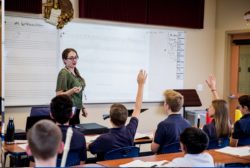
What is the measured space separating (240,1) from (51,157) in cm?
578

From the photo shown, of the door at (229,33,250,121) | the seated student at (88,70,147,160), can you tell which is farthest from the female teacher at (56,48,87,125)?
the door at (229,33,250,121)

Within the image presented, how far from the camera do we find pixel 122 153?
314 cm

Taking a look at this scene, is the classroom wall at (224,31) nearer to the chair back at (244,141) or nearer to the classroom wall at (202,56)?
the classroom wall at (202,56)

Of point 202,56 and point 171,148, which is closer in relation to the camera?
point 171,148

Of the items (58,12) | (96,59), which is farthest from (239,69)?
(58,12)

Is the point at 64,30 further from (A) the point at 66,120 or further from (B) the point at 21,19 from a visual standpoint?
(A) the point at 66,120


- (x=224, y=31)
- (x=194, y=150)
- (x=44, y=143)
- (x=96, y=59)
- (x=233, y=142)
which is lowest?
(x=233, y=142)

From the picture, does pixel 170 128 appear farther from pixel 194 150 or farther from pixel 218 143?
pixel 194 150

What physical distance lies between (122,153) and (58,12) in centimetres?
283

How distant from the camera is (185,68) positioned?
7.01m

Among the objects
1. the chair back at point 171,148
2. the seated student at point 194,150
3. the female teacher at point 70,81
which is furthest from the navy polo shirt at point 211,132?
the female teacher at point 70,81

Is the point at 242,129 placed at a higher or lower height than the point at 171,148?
higher

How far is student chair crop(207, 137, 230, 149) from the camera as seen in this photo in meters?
3.65

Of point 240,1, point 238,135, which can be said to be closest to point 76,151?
point 238,135
